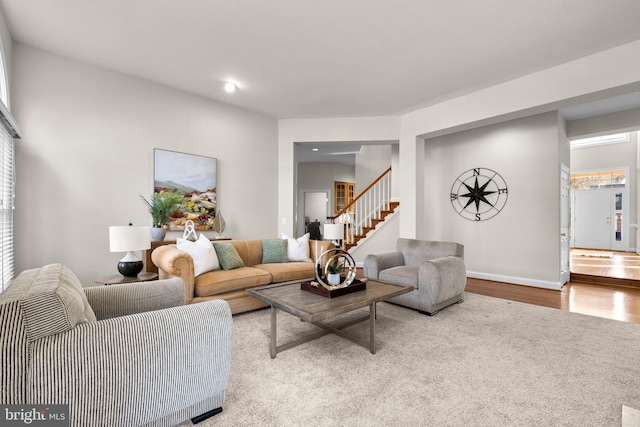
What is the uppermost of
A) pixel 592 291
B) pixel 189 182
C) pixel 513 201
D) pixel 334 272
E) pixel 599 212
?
pixel 189 182

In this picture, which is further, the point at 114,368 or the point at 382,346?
the point at 382,346

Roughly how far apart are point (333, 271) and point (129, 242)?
1.98 meters

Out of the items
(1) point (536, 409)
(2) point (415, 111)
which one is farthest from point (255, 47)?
(1) point (536, 409)

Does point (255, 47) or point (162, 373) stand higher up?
point (255, 47)

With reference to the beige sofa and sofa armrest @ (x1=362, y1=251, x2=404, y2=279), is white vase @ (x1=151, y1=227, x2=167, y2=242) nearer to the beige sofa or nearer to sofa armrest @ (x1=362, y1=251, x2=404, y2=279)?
the beige sofa

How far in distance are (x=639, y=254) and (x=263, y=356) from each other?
10037mm

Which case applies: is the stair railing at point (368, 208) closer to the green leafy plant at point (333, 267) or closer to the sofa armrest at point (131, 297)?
the green leafy plant at point (333, 267)

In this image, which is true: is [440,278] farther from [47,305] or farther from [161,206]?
[161,206]

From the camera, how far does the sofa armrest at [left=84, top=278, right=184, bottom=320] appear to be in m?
1.88

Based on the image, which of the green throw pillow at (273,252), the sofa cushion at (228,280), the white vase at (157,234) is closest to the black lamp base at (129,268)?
the sofa cushion at (228,280)

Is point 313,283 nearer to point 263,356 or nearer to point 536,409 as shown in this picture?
point 263,356

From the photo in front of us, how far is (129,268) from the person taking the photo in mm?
3010

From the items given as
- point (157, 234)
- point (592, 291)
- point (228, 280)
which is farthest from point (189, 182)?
point (592, 291)

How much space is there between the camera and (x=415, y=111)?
5.16 metres
